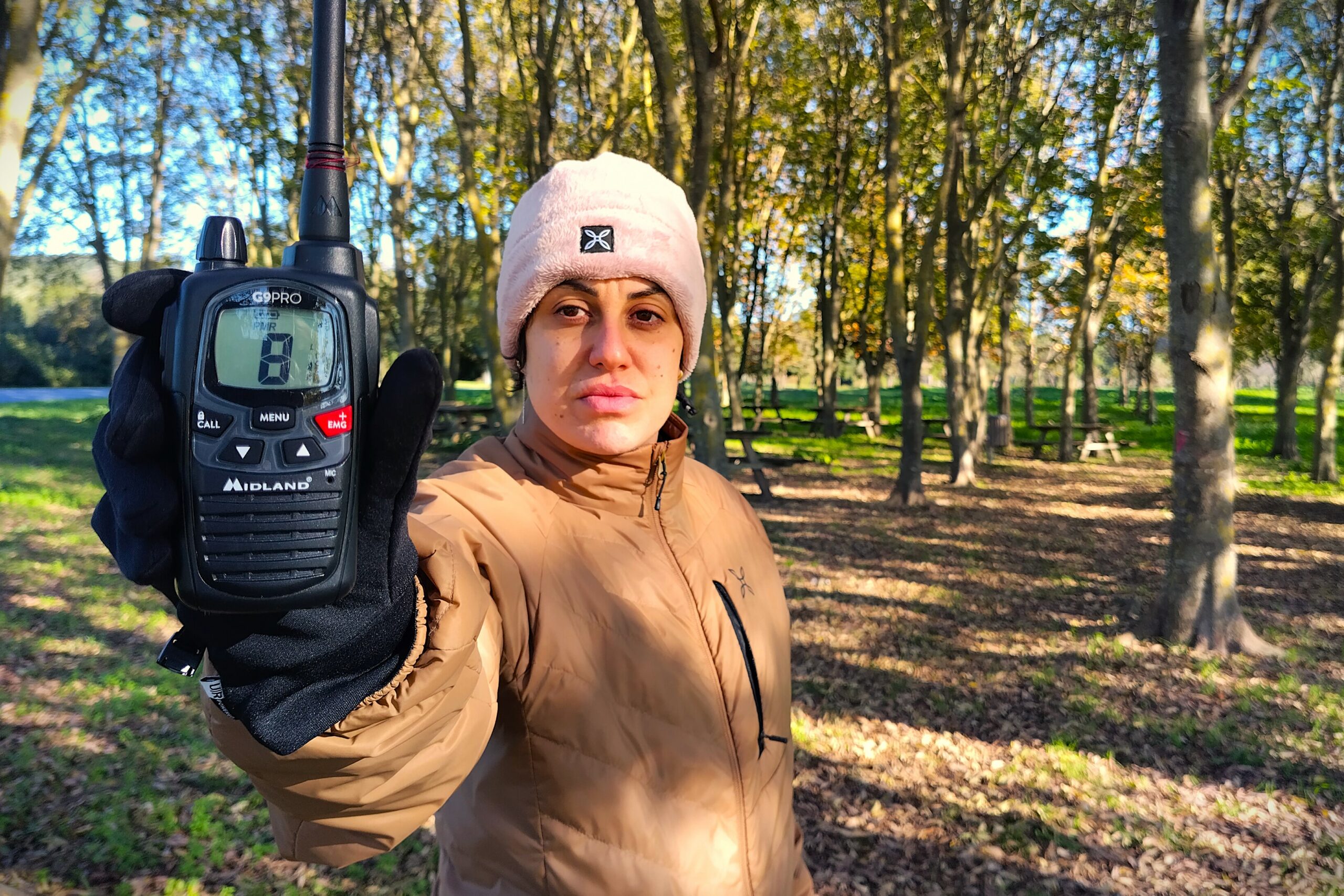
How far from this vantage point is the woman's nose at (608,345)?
1.53 m

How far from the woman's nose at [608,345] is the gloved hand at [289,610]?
22.9 inches

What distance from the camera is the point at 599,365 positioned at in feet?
5.07

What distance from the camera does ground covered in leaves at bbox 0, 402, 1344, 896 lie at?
14.0 feet

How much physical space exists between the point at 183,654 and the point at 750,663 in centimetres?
104

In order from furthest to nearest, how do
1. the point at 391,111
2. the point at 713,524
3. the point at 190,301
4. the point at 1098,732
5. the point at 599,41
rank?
the point at 391,111 < the point at 599,41 < the point at 1098,732 < the point at 713,524 < the point at 190,301

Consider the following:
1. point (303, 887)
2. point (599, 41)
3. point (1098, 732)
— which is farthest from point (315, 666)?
point (599, 41)

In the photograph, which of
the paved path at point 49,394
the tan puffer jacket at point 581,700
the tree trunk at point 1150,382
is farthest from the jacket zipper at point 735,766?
the paved path at point 49,394

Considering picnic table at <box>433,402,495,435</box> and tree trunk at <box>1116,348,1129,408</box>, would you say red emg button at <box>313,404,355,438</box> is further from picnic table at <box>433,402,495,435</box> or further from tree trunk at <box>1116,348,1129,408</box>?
tree trunk at <box>1116,348,1129,408</box>

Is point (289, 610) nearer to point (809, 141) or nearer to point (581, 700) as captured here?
point (581, 700)

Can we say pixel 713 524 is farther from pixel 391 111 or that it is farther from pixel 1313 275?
pixel 1313 275

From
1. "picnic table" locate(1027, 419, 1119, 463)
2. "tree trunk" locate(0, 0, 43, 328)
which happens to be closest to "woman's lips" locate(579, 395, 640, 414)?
"tree trunk" locate(0, 0, 43, 328)

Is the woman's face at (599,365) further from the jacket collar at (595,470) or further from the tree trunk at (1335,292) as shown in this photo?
the tree trunk at (1335,292)

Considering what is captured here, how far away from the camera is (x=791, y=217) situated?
1067 inches

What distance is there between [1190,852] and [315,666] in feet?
16.3
